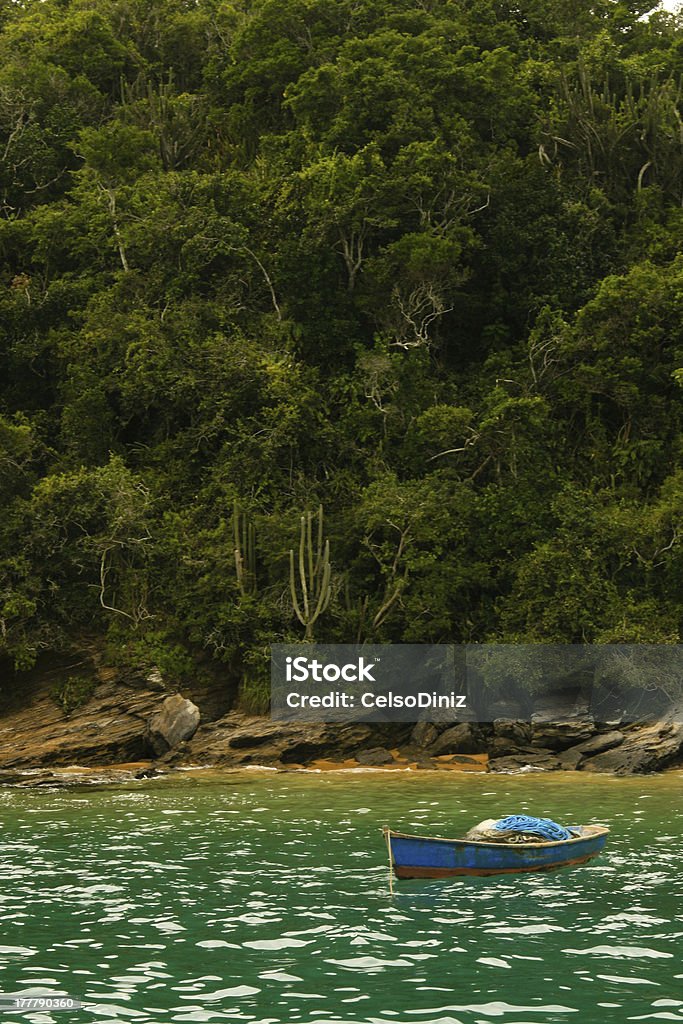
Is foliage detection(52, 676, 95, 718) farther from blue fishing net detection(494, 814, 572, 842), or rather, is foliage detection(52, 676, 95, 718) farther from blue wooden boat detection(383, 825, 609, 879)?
blue fishing net detection(494, 814, 572, 842)

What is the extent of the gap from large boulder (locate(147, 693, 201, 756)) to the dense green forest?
188 centimetres

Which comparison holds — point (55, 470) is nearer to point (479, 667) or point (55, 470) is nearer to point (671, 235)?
point (479, 667)

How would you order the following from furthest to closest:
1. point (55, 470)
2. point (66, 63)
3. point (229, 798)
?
1. point (66, 63)
2. point (55, 470)
3. point (229, 798)

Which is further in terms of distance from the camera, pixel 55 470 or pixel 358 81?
pixel 358 81

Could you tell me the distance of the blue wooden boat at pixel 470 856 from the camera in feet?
56.5

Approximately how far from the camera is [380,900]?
54.1 ft

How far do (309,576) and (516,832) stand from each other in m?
16.7

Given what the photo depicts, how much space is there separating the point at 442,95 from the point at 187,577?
1901 centimetres

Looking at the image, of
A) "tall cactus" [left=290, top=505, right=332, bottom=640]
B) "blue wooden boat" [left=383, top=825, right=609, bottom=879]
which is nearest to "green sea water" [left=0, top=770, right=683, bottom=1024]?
"blue wooden boat" [left=383, top=825, right=609, bottom=879]

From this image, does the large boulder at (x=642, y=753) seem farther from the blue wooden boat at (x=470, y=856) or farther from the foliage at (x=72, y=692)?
the foliage at (x=72, y=692)

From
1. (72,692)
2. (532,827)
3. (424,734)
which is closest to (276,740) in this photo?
(424,734)

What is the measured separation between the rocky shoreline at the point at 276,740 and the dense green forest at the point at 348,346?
1.88m

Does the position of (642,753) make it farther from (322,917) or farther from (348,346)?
(348,346)

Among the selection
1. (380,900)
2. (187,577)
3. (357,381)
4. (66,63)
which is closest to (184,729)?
(187,577)
